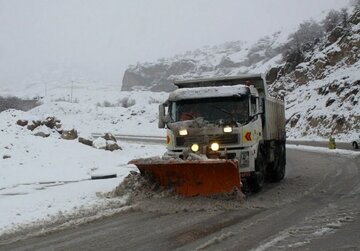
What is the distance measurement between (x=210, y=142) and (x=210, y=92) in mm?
1280

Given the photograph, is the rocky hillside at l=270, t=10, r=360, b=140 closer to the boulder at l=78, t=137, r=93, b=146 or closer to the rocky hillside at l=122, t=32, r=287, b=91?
the boulder at l=78, t=137, r=93, b=146

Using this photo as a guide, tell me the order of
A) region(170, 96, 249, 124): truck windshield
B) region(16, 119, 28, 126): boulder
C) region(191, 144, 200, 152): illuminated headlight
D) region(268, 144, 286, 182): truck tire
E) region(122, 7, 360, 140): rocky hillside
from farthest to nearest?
region(122, 7, 360, 140): rocky hillside → region(16, 119, 28, 126): boulder → region(268, 144, 286, 182): truck tire → region(170, 96, 249, 124): truck windshield → region(191, 144, 200, 152): illuminated headlight

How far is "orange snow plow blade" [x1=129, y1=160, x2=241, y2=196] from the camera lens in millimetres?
10266

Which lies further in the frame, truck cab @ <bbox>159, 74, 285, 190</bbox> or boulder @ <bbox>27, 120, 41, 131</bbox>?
boulder @ <bbox>27, 120, 41, 131</bbox>

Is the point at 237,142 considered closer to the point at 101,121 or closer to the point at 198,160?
the point at 198,160

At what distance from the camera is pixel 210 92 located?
11672 millimetres

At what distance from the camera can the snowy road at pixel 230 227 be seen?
7.21m

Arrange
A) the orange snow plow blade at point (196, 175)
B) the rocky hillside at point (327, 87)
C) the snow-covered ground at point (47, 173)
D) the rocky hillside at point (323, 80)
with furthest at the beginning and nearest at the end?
the rocky hillside at point (323, 80) < the rocky hillside at point (327, 87) < the snow-covered ground at point (47, 173) < the orange snow plow blade at point (196, 175)

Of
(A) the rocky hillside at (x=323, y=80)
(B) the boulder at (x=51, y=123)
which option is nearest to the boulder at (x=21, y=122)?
(B) the boulder at (x=51, y=123)

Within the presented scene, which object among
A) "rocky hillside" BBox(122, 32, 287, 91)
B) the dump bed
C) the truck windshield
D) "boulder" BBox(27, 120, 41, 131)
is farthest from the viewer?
"rocky hillside" BBox(122, 32, 287, 91)

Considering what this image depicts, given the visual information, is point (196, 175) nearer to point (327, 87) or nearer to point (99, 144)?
point (99, 144)

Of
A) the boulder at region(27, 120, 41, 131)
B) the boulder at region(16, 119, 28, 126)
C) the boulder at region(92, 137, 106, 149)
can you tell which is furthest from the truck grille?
the boulder at region(16, 119, 28, 126)

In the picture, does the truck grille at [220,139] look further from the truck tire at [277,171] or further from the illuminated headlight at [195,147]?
the truck tire at [277,171]

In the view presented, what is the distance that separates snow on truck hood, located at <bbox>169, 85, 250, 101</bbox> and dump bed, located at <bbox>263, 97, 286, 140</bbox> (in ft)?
7.17
